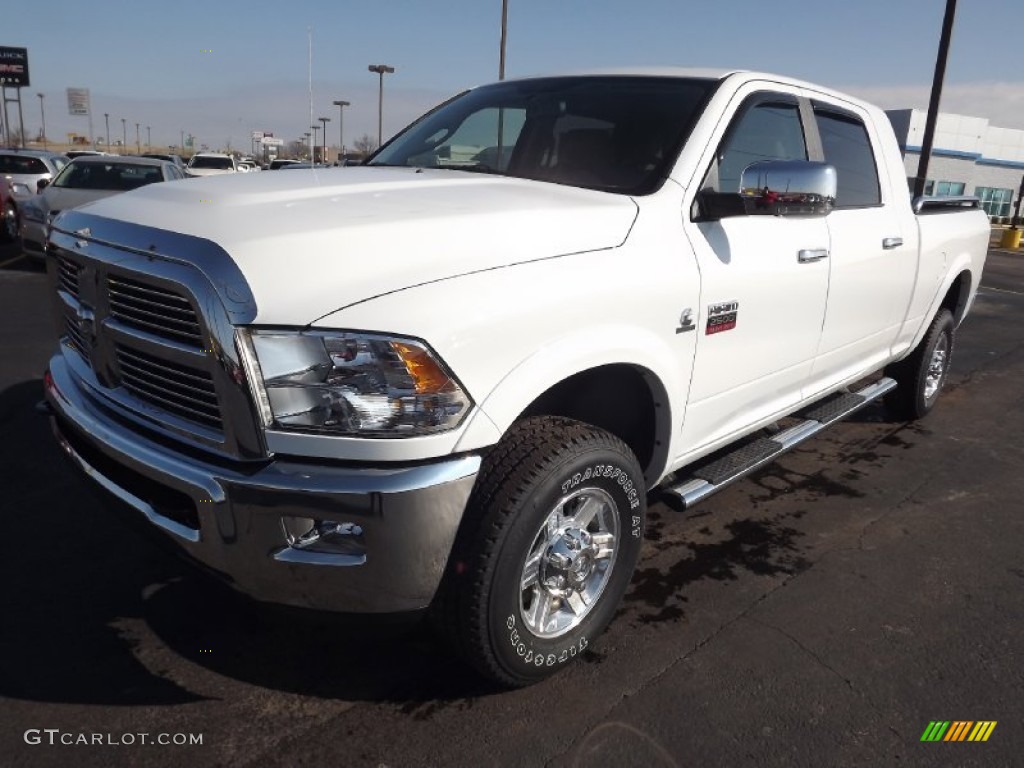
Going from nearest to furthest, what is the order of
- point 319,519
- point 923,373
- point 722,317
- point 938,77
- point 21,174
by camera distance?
point 319,519, point 722,317, point 923,373, point 21,174, point 938,77

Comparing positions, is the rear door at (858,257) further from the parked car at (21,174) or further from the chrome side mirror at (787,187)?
the parked car at (21,174)

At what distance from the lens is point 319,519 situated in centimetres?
186

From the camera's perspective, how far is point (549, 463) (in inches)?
85.2

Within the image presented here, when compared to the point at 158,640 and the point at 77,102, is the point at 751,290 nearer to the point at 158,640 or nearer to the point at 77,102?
the point at 158,640

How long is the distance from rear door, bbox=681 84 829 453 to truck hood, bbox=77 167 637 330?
46 cm

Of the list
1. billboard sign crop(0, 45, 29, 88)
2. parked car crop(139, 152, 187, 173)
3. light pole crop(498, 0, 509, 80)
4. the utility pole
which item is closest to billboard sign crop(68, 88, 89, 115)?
billboard sign crop(0, 45, 29, 88)

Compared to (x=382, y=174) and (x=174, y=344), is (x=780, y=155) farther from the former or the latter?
(x=174, y=344)

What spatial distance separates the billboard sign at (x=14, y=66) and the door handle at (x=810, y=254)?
5185cm

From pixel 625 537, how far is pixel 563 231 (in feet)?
3.45

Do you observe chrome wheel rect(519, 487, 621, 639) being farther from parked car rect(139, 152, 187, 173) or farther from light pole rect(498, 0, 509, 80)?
light pole rect(498, 0, 509, 80)

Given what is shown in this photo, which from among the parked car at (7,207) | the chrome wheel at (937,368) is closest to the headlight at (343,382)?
the chrome wheel at (937,368)

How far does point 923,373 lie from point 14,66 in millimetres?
53479

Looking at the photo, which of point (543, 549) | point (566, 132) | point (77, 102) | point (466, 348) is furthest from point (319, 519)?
point (77, 102)

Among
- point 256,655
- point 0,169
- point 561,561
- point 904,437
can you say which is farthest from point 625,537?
point 0,169
